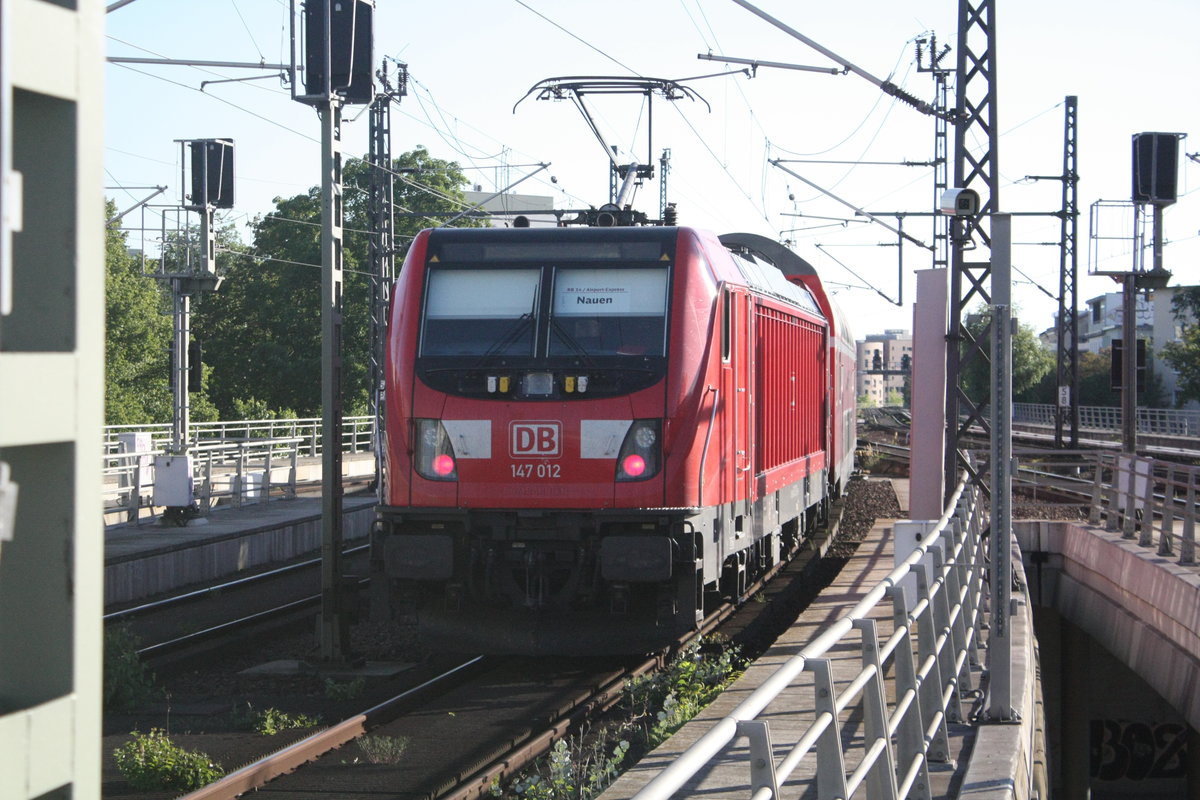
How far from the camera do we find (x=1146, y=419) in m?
62.4

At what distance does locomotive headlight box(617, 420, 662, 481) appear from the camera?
11.0 metres

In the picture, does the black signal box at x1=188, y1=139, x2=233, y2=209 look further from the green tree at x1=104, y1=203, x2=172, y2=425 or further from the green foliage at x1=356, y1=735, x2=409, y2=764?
the green tree at x1=104, y1=203, x2=172, y2=425

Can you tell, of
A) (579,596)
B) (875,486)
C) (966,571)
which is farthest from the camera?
(875,486)

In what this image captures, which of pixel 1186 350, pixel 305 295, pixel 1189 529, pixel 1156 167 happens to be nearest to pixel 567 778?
pixel 1189 529

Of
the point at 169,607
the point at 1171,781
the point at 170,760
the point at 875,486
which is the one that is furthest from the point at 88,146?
the point at 875,486

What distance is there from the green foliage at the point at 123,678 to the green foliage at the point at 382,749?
272 centimetres

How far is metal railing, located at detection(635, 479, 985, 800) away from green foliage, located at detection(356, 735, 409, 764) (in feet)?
7.79

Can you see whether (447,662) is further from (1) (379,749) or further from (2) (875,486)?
(2) (875,486)

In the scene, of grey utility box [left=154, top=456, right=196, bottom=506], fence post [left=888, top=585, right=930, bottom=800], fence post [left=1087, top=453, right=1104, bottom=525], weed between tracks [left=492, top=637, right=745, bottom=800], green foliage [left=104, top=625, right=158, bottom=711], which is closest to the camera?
fence post [left=888, top=585, right=930, bottom=800]

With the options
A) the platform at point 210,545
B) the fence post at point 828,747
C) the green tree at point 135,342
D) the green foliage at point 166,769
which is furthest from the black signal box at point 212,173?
the green tree at point 135,342

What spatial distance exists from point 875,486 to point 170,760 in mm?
27234

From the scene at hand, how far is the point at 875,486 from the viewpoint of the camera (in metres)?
33.8

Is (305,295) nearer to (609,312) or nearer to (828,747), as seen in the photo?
(609,312)

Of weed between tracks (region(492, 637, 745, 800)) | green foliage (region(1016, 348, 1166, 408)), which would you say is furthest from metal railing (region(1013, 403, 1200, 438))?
weed between tracks (region(492, 637, 745, 800))
